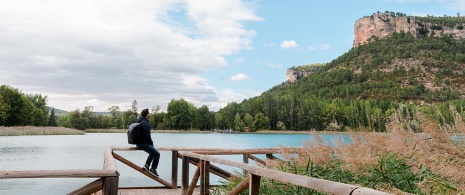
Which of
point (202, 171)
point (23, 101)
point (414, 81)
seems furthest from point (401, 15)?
point (202, 171)

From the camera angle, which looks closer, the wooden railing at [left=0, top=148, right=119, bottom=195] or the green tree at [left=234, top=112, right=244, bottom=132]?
the wooden railing at [left=0, top=148, right=119, bottom=195]

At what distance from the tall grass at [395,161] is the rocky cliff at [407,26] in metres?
122

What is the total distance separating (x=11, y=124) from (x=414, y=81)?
7839cm

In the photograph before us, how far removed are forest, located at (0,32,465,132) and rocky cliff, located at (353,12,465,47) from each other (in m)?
9.14

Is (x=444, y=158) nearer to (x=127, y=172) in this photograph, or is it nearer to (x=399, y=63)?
(x=127, y=172)

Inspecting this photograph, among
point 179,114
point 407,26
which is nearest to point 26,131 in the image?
point 179,114

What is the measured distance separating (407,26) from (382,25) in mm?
8703

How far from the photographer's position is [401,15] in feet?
427

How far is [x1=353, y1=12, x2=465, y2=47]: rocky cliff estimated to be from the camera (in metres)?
122

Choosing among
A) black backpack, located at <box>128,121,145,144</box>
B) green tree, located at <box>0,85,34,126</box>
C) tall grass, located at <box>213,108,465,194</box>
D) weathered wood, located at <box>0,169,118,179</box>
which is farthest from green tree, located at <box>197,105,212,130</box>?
weathered wood, located at <box>0,169,118,179</box>

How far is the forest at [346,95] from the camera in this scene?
89.4 metres

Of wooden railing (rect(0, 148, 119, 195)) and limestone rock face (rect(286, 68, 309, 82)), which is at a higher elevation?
limestone rock face (rect(286, 68, 309, 82))

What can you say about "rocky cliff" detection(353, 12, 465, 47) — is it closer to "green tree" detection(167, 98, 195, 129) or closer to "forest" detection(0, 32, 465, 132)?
"forest" detection(0, 32, 465, 132)

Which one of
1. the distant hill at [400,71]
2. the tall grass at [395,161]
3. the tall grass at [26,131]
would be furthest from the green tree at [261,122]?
the tall grass at [395,161]
